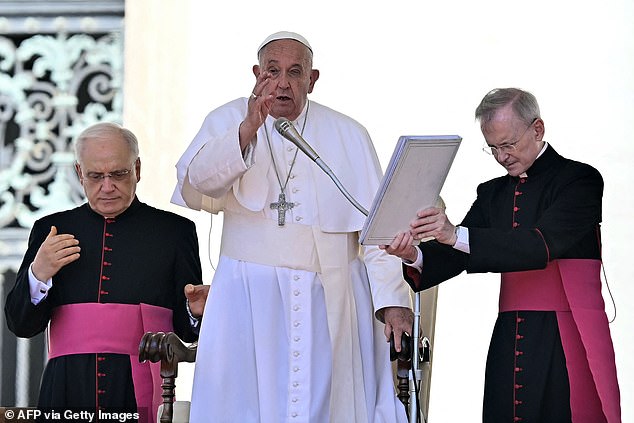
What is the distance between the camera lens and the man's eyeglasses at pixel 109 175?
16.1ft

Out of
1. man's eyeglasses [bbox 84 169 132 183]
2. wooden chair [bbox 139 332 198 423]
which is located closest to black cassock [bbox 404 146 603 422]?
wooden chair [bbox 139 332 198 423]

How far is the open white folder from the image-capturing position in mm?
3834

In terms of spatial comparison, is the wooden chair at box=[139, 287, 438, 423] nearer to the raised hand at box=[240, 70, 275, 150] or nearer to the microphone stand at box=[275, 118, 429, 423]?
the microphone stand at box=[275, 118, 429, 423]

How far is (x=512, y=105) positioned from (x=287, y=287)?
3.14ft

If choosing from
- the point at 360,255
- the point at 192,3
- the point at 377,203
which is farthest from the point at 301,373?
the point at 192,3

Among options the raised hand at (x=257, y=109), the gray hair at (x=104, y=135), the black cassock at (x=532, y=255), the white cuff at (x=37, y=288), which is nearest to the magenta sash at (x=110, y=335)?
the white cuff at (x=37, y=288)

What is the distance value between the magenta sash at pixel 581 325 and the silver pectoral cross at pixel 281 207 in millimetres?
804

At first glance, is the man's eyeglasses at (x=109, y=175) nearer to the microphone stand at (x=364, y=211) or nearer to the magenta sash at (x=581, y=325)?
the microphone stand at (x=364, y=211)

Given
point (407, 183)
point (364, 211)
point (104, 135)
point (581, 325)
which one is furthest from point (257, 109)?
point (581, 325)

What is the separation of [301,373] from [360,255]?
0.52 metres

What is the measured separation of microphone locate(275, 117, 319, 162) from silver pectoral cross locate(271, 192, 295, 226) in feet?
1.86

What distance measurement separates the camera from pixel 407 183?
3932 millimetres

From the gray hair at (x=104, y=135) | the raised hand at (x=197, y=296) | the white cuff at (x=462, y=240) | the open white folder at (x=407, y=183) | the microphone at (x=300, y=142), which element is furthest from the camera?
the gray hair at (x=104, y=135)

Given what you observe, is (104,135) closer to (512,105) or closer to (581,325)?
(512,105)
